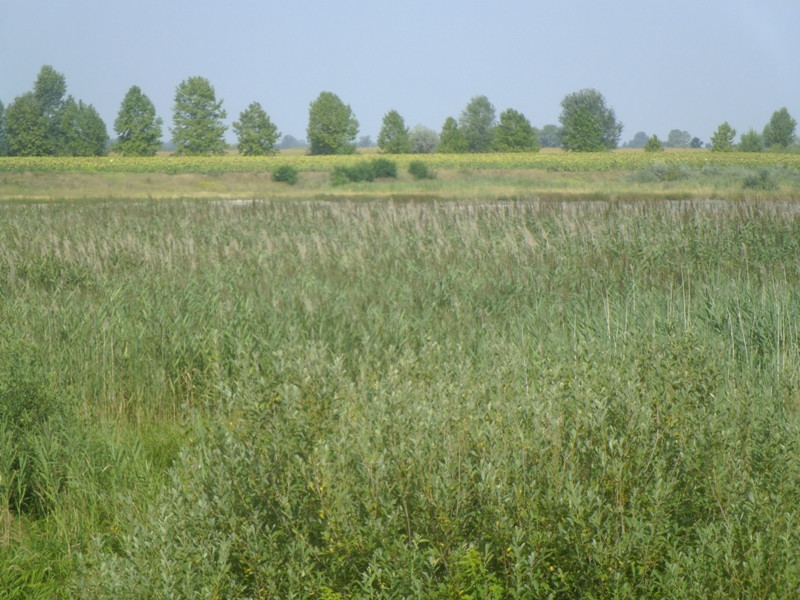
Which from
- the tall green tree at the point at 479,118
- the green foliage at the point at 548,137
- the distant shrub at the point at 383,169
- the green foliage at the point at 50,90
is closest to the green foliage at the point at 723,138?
the tall green tree at the point at 479,118

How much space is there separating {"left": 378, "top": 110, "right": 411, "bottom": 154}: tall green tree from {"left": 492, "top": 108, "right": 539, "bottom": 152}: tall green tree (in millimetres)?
8610

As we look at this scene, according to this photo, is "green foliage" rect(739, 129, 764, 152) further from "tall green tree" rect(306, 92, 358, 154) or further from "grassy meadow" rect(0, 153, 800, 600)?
"grassy meadow" rect(0, 153, 800, 600)

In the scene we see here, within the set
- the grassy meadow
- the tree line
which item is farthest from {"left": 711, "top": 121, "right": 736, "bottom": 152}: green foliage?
the grassy meadow

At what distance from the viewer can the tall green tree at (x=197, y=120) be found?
71.4 metres

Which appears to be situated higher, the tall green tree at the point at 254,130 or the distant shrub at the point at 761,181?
the tall green tree at the point at 254,130

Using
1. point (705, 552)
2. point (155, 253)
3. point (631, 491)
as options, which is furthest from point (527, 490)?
point (155, 253)

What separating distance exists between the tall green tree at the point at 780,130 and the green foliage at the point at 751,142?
204 inches

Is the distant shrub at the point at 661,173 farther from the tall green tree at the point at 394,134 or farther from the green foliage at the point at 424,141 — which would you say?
the green foliage at the point at 424,141

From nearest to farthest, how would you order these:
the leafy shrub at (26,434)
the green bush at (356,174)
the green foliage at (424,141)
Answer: the leafy shrub at (26,434), the green bush at (356,174), the green foliage at (424,141)

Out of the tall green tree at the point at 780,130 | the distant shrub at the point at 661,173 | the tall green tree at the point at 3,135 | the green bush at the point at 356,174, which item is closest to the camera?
the distant shrub at the point at 661,173

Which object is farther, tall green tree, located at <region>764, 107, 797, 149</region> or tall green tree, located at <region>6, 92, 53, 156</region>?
tall green tree, located at <region>764, 107, 797, 149</region>

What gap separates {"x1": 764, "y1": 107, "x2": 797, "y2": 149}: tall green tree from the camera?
71000 mm

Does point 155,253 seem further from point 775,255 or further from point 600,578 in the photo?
point 600,578

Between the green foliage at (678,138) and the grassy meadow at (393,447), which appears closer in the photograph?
the grassy meadow at (393,447)
